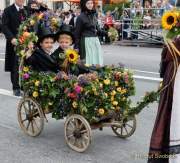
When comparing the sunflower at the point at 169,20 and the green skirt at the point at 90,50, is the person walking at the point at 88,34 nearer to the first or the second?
the green skirt at the point at 90,50

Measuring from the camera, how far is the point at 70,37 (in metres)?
6.04

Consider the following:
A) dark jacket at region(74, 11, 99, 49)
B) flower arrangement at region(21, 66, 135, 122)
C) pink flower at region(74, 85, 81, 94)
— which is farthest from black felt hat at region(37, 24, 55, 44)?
dark jacket at region(74, 11, 99, 49)

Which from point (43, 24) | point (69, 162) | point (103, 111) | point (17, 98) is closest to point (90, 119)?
point (103, 111)

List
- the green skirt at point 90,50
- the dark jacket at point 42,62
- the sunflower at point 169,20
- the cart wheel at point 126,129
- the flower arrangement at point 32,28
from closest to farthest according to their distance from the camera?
1. the sunflower at point 169,20
2. the cart wheel at point 126,129
3. the dark jacket at point 42,62
4. the flower arrangement at point 32,28
5. the green skirt at point 90,50

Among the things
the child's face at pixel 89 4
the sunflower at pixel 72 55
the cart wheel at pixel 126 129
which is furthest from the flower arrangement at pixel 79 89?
the child's face at pixel 89 4

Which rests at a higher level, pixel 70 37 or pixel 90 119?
pixel 70 37

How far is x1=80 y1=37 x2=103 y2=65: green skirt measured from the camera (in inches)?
334

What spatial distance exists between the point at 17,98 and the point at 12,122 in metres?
1.74

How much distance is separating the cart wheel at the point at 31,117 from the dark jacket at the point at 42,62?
41 centimetres

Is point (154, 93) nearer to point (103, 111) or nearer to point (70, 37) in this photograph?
point (103, 111)

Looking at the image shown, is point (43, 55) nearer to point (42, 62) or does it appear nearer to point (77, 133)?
point (42, 62)

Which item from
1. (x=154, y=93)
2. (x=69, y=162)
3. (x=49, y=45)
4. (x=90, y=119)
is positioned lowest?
(x=69, y=162)

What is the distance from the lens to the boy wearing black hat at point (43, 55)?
588 centimetres

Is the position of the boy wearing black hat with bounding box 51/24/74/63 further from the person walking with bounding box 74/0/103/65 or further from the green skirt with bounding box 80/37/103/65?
the green skirt with bounding box 80/37/103/65
